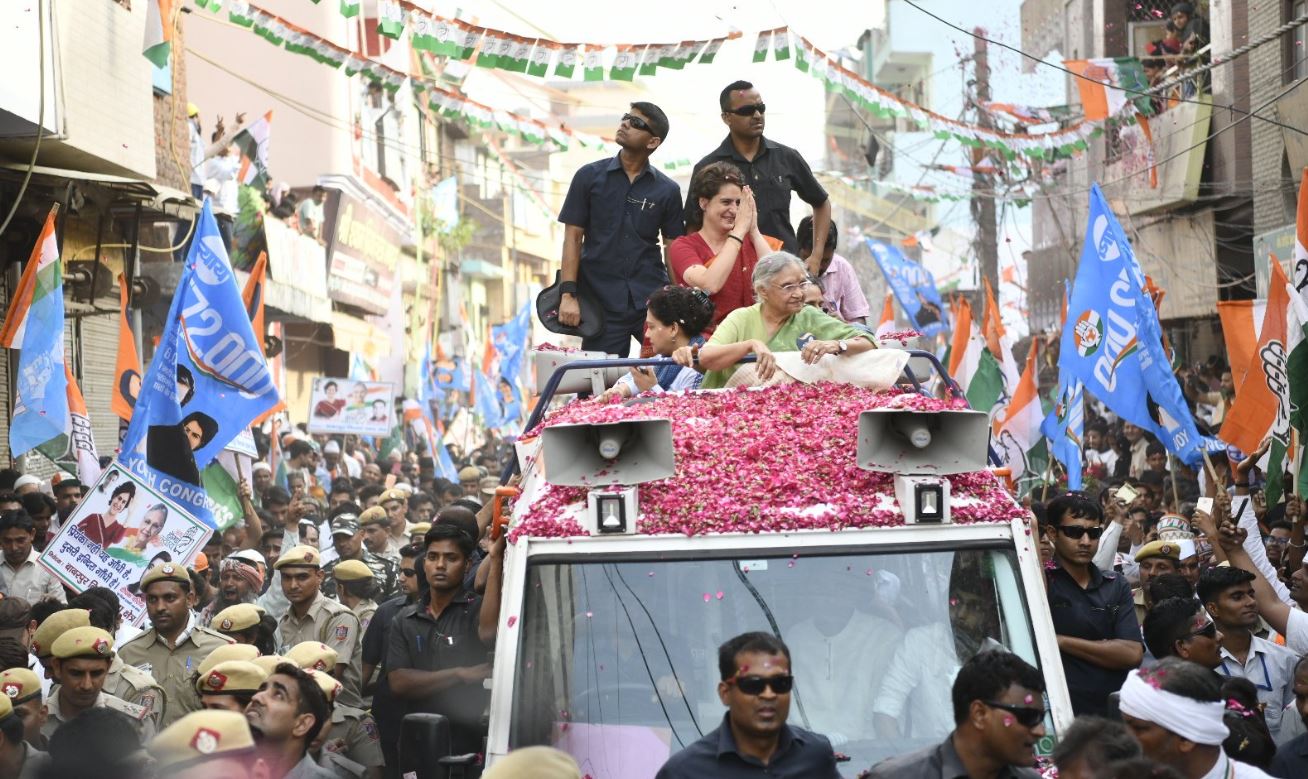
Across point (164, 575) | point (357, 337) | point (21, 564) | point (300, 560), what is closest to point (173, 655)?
point (164, 575)

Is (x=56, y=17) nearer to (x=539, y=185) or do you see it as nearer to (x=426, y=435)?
(x=426, y=435)

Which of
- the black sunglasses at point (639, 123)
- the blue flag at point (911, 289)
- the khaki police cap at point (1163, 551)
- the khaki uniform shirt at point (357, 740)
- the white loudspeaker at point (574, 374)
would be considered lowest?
the khaki uniform shirt at point (357, 740)

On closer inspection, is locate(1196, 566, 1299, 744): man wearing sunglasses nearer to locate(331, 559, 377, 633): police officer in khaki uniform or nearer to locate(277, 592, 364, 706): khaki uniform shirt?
locate(277, 592, 364, 706): khaki uniform shirt

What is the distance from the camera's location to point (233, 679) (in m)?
6.34

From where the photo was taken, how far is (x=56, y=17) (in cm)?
1557

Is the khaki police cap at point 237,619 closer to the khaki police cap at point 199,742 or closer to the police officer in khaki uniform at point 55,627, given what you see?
the police officer in khaki uniform at point 55,627

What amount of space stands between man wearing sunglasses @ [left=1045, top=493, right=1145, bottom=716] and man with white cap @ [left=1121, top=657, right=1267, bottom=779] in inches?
72.2

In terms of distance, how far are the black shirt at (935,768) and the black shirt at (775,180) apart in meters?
5.02

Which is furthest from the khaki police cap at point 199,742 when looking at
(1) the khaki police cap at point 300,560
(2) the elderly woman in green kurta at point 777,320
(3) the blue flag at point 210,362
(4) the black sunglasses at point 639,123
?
(3) the blue flag at point 210,362

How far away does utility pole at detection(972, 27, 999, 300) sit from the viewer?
2625 cm

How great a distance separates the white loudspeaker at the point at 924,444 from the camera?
5758 millimetres

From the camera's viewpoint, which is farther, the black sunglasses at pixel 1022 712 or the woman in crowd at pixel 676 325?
the woman in crowd at pixel 676 325

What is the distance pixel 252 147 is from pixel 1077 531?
20524 millimetres

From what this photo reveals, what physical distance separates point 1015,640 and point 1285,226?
1669cm
